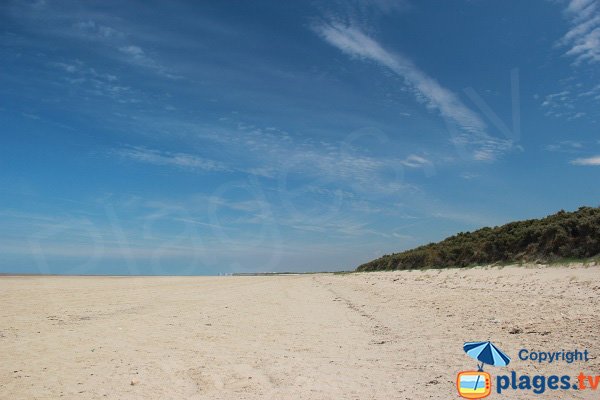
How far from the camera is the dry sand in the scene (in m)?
5.85

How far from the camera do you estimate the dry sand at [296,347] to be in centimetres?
585

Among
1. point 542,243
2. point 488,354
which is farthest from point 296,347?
point 542,243

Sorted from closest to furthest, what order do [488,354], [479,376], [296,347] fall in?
[488,354] < [479,376] < [296,347]

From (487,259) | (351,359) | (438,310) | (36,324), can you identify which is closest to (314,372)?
(351,359)

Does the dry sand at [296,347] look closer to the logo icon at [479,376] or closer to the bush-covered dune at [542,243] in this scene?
the logo icon at [479,376]

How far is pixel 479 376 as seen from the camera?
577 cm

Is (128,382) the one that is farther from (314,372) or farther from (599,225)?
(599,225)

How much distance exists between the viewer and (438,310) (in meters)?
12.0

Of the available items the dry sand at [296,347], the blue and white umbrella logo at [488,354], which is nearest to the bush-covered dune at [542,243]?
the dry sand at [296,347]

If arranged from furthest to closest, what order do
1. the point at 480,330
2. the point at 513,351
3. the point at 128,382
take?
the point at 480,330, the point at 513,351, the point at 128,382

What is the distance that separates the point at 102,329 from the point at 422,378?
8.97 metres

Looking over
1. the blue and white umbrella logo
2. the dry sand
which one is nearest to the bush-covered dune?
the dry sand

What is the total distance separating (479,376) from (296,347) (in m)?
3.75

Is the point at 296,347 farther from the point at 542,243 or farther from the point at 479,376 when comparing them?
the point at 542,243
